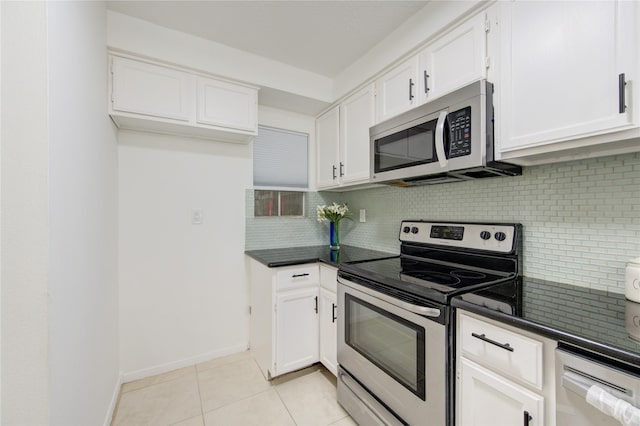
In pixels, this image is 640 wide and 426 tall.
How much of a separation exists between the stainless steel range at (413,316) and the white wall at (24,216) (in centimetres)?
131

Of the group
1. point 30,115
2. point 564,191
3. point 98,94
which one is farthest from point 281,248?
point 564,191

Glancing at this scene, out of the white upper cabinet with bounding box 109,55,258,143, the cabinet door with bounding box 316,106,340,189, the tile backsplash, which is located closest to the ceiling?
the white upper cabinet with bounding box 109,55,258,143

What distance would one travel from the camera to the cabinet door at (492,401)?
0.86 meters

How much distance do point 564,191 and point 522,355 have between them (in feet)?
2.83

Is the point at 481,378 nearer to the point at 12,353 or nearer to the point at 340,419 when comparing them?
the point at 340,419

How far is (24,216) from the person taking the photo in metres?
0.83

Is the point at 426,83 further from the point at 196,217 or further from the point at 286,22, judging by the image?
the point at 196,217

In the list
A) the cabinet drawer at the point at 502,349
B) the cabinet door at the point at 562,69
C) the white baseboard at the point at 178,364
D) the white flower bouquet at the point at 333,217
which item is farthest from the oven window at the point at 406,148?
the white baseboard at the point at 178,364

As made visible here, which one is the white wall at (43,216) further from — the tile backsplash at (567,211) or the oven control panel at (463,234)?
the tile backsplash at (567,211)

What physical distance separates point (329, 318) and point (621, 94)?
181 centimetres

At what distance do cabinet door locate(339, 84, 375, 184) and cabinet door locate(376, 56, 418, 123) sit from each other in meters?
0.08

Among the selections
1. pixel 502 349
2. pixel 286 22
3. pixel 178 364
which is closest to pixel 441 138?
pixel 502 349

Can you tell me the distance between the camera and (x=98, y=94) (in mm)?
1446

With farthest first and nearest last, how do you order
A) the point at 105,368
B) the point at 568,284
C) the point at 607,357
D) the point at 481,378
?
the point at 105,368 < the point at 568,284 < the point at 481,378 < the point at 607,357
